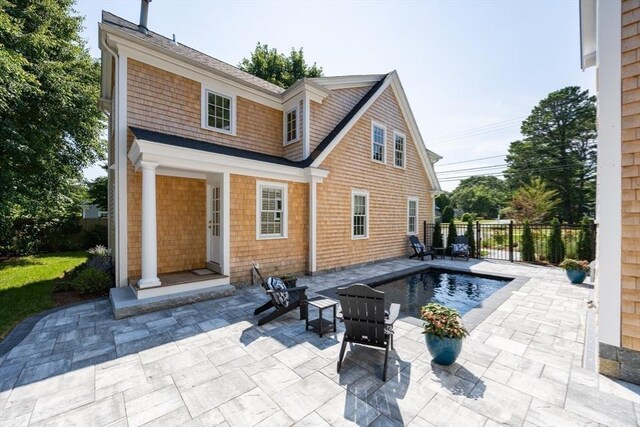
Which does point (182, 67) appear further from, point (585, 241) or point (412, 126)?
point (585, 241)

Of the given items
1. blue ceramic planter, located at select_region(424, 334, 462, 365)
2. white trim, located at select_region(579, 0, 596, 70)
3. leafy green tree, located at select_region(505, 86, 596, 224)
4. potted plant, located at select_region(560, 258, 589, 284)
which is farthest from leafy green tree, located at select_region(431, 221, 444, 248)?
leafy green tree, located at select_region(505, 86, 596, 224)

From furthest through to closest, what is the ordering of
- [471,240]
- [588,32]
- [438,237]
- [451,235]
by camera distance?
[438,237]
[451,235]
[471,240]
[588,32]

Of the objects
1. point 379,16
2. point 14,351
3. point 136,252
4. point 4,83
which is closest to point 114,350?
point 14,351

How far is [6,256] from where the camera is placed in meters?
12.1

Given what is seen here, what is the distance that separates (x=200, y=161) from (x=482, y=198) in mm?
60291

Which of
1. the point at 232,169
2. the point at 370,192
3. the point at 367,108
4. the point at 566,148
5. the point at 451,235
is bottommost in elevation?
the point at 451,235

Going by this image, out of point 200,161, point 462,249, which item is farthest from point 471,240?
point 200,161

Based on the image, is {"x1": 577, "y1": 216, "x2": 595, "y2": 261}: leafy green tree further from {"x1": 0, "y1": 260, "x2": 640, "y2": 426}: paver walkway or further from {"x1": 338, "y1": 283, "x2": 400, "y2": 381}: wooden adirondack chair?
{"x1": 338, "y1": 283, "x2": 400, "y2": 381}: wooden adirondack chair

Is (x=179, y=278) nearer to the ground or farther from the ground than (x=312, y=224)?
nearer to the ground

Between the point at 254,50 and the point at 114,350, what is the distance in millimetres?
24634

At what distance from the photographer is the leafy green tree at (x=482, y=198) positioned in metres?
53.2

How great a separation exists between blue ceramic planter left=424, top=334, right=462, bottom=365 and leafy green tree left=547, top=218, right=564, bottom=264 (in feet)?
34.9

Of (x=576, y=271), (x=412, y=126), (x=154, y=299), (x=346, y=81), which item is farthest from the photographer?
(x=412, y=126)

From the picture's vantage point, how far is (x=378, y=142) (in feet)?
36.5
